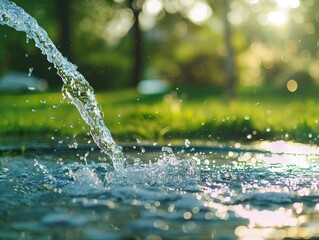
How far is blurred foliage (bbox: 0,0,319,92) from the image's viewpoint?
77.0 ft

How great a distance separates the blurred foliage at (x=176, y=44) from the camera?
77.0 feet

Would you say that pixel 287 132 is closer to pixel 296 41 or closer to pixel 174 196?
pixel 174 196

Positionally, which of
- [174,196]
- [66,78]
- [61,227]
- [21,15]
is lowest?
[61,227]

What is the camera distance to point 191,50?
3173 cm

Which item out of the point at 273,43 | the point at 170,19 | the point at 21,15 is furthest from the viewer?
the point at 273,43

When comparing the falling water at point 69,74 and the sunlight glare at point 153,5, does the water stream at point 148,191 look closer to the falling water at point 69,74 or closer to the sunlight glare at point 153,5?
the falling water at point 69,74

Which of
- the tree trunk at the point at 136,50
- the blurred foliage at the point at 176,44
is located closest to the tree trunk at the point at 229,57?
the blurred foliage at the point at 176,44

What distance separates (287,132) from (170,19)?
18023 mm

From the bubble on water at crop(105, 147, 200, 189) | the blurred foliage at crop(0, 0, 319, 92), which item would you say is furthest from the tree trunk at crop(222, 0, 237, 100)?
the bubble on water at crop(105, 147, 200, 189)

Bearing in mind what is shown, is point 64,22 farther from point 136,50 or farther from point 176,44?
point 176,44

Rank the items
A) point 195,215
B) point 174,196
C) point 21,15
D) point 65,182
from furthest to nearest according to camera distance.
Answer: point 21,15 < point 65,182 < point 174,196 < point 195,215

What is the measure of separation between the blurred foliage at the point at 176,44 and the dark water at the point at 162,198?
12.4 meters

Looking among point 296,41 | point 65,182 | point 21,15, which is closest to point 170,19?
point 296,41

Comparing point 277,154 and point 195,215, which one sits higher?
point 277,154
